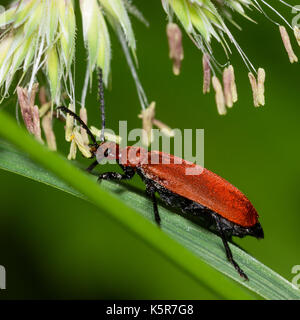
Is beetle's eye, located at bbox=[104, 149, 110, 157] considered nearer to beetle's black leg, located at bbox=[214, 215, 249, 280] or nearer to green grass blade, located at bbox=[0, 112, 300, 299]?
green grass blade, located at bbox=[0, 112, 300, 299]

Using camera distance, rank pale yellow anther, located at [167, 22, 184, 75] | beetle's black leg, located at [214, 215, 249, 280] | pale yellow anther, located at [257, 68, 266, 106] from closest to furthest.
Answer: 1. beetle's black leg, located at [214, 215, 249, 280]
2. pale yellow anther, located at [167, 22, 184, 75]
3. pale yellow anther, located at [257, 68, 266, 106]

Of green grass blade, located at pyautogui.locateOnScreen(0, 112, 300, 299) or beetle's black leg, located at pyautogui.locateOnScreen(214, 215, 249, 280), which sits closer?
green grass blade, located at pyautogui.locateOnScreen(0, 112, 300, 299)

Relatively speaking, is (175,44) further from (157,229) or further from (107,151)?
(157,229)

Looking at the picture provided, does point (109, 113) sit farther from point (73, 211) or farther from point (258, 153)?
point (258, 153)

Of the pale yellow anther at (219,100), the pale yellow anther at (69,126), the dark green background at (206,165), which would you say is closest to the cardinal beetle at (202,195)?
the pale yellow anther at (69,126)

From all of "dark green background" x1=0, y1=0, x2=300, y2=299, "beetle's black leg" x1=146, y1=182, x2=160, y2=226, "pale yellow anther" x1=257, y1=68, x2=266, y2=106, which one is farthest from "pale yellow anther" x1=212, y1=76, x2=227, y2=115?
"dark green background" x1=0, y1=0, x2=300, y2=299

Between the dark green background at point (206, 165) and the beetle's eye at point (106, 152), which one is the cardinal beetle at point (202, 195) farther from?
the dark green background at point (206, 165)
